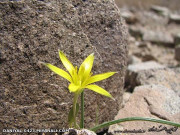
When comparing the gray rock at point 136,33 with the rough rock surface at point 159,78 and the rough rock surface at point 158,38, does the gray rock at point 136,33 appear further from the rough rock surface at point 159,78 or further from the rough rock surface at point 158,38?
the rough rock surface at point 159,78

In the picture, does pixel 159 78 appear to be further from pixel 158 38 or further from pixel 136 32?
pixel 136 32

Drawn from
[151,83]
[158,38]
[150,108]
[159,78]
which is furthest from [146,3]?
[150,108]

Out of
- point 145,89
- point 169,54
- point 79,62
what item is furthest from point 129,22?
point 79,62

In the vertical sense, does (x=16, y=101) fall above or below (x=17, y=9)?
below

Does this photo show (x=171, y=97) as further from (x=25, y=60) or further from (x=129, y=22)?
(x=129, y=22)

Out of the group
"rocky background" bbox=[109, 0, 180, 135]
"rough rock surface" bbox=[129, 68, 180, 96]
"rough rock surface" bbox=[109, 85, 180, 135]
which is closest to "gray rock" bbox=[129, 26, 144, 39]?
"rocky background" bbox=[109, 0, 180, 135]
